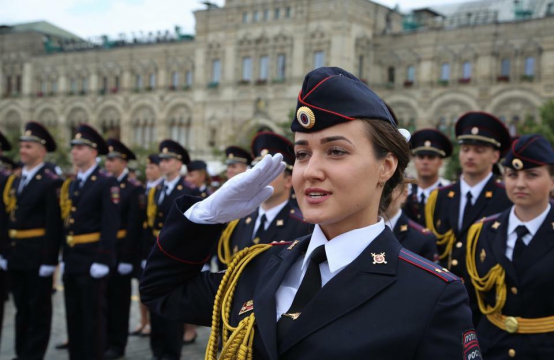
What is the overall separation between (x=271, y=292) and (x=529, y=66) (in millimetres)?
28747

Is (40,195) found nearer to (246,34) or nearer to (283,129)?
(283,129)

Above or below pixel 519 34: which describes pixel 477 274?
below

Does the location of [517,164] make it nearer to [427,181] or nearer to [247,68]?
[427,181]

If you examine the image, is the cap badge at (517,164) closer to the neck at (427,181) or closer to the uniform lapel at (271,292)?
the uniform lapel at (271,292)

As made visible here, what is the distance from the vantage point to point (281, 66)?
33.2 metres

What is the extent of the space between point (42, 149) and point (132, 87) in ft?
110

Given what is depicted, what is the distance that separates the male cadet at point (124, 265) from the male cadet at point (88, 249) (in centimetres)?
50

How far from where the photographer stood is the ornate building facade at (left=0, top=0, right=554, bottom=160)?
1121 inches

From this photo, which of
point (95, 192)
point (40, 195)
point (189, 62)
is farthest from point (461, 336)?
point (189, 62)

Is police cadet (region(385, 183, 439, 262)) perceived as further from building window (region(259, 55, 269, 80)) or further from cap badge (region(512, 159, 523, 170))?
building window (region(259, 55, 269, 80))

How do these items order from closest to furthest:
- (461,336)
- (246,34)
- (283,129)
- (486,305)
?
(461,336) < (486,305) < (283,129) < (246,34)

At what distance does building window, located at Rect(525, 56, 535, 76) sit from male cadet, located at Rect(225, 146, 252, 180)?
2337 cm

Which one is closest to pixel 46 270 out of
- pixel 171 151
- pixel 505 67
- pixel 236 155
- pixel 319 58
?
pixel 171 151

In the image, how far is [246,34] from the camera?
111 ft
